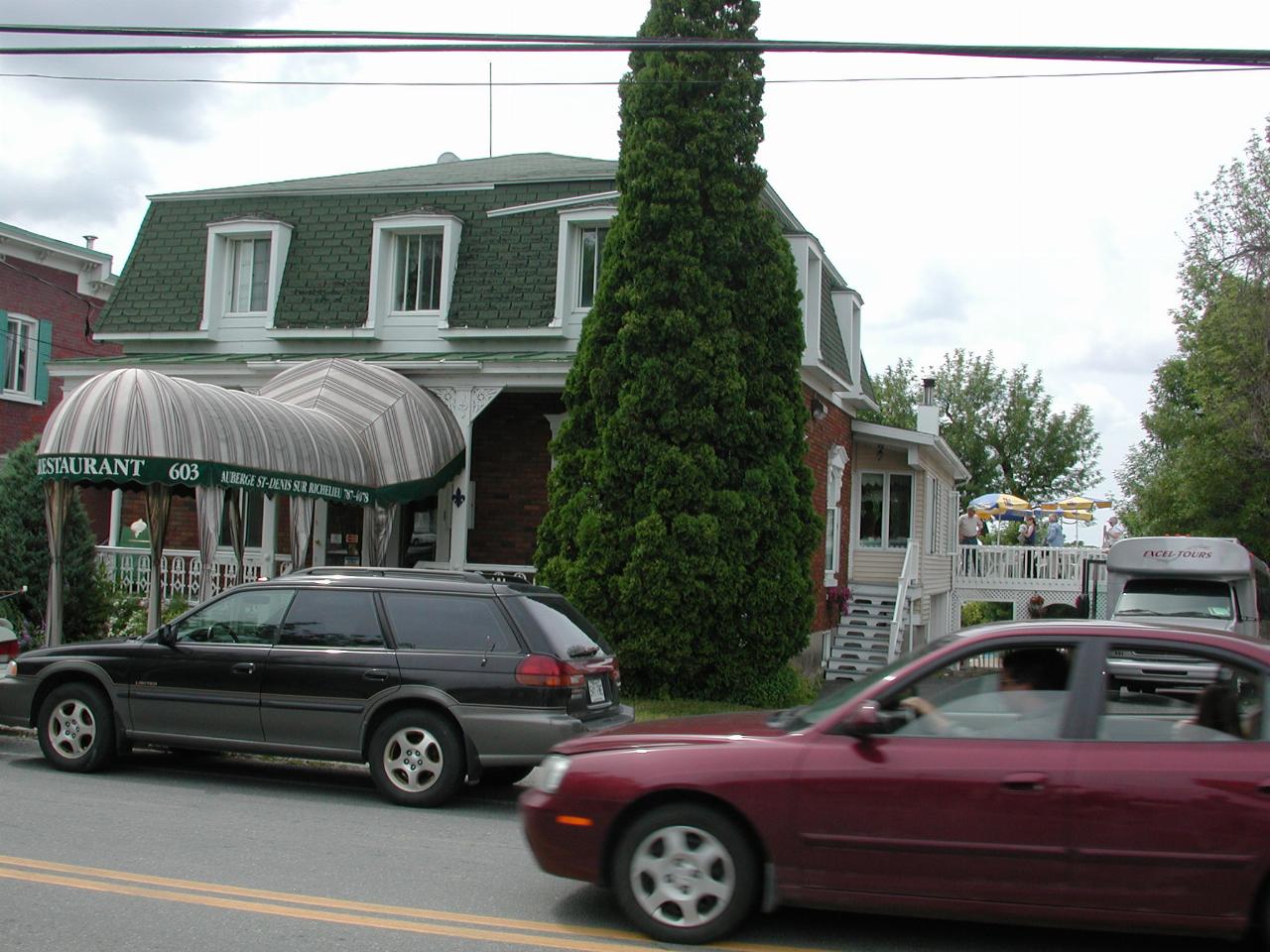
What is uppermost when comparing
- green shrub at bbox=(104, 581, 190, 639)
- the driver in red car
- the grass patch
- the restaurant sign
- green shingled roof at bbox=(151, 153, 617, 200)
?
green shingled roof at bbox=(151, 153, 617, 200)

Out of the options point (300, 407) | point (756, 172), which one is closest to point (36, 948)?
point (300, 407)

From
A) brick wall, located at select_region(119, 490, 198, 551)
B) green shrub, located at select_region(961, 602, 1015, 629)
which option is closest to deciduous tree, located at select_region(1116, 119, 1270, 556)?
green shrub, located at select_region(961, 602, 1015, 629)

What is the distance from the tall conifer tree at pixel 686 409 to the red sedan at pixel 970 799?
8358 millimetres

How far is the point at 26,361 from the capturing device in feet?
86.3

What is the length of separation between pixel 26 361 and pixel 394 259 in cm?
1191

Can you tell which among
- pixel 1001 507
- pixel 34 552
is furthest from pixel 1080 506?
pixel 34 552

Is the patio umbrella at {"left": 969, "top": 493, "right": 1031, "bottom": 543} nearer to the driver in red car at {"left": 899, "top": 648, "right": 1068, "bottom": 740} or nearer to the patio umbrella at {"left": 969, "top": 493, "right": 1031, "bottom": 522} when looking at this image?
the patio umbrella at {"left": 969, "top": 493, "right": 1031, "bottom": 522}

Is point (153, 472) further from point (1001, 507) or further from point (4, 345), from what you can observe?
point (1001, 507)

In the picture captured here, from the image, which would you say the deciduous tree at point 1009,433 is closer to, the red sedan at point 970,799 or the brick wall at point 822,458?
the brick wall at point 822,458

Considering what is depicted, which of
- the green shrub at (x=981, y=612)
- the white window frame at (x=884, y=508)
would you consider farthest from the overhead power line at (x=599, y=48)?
the green shrub at (x=981, y=612)

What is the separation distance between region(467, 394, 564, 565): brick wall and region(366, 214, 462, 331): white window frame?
1.74m

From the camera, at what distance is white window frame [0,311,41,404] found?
25.5 meters

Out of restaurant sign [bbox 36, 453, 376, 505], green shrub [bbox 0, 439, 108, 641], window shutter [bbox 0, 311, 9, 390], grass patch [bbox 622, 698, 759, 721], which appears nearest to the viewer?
restaurant sign [bbox 36, 453, 376, 505]

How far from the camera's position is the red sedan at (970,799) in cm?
508
